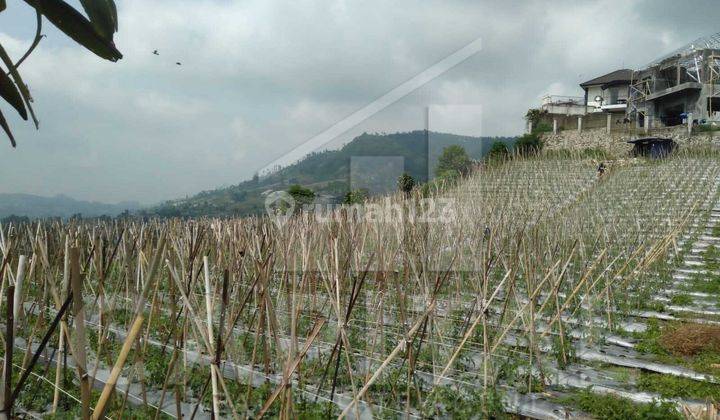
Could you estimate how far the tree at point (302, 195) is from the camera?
932cm

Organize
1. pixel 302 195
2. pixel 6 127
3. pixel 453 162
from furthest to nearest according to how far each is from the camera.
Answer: pixel 453 162
pixel 302 195
pixel 6 127

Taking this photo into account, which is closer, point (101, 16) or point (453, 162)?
point (101, 16)

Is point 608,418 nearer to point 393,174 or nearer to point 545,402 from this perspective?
point 545,402

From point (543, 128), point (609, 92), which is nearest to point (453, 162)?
point (543, 128)

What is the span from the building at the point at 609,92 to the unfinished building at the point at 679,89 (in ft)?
5.25

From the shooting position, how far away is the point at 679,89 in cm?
1875

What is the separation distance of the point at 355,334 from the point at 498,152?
13.3 m

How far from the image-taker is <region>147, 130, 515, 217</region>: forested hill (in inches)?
244

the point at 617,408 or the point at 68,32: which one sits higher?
the point at 68,32

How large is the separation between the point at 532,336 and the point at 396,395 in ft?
2.48

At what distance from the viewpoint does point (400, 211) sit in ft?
17.0

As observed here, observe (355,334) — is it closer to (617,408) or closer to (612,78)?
(617,408)

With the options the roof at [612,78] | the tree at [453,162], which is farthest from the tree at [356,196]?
the roof at [612,78]

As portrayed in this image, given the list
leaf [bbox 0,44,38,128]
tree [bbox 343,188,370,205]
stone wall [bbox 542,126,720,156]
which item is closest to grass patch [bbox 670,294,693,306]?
leaf [bbox 0,44,38,128]
